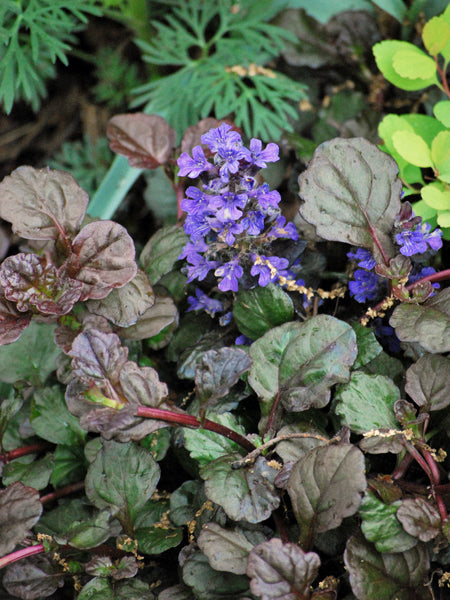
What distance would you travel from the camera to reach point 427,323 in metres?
0.83

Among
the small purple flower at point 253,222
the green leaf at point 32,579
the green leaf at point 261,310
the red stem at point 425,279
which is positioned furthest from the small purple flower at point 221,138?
the green leaf at point 32,579

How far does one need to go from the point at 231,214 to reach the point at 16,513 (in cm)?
53

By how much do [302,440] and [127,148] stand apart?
2.15ft

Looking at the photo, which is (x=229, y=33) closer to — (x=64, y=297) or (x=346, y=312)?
(x=346, y=312)

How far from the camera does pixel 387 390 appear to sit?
871mm

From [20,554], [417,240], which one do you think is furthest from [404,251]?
[20,554]

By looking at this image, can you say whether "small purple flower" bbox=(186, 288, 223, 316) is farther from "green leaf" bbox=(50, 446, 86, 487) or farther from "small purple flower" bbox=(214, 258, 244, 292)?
"green leaf" bbox=(50, 446, 86, 487)

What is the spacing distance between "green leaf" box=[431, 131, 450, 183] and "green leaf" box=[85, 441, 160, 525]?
26.7 inches

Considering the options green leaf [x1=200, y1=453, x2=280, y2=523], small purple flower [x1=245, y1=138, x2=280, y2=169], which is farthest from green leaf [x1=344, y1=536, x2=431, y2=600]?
small purple flower [x1=245, y1=138, x2=280, y2=169]

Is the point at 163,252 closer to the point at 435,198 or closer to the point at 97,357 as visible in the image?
the point at 97,357

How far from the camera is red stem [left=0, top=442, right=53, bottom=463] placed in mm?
988

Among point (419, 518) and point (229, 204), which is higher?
point (229, 204)

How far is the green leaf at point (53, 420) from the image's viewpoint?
3.25ft

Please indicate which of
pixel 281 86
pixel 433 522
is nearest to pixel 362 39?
pixel 281 86
